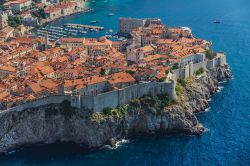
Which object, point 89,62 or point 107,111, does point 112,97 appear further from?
point 89,62

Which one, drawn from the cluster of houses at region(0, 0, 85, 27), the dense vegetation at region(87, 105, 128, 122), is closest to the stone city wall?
the dense vegetation at region(87, 105, 128, 122)

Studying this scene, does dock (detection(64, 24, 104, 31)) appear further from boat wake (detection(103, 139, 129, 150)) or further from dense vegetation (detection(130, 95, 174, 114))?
boat wake (detection(103, 139, 129, 150))

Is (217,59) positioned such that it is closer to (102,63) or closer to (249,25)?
(102,63)

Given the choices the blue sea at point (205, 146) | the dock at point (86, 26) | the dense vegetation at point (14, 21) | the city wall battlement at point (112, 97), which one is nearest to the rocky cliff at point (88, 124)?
the city wall battlement at point (112, 97)

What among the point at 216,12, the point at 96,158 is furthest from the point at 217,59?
the point at 216,12

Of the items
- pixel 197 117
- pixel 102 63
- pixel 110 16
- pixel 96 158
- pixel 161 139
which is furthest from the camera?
pixel 110 16

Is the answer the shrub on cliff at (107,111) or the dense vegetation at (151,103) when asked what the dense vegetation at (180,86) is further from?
the shrub on cliff at (107,111)

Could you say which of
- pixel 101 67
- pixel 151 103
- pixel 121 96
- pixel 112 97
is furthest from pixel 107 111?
pixel 101 67
